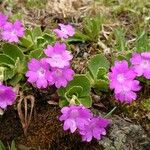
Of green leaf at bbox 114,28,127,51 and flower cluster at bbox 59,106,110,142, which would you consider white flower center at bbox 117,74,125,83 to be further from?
green leaf at bbox 114,28,127,51

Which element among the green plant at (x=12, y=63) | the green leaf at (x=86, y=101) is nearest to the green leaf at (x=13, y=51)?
the green plant at (x=12, y=63)

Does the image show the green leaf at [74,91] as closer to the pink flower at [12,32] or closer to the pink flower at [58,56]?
the pink flower at [58,56]

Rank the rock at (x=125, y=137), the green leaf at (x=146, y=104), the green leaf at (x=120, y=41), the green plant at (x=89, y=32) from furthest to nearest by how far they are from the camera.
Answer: the green plant at (x=89, y=32), the green leaf at (x=120, y=41), the green leaf at (x=146, y=104), the rock at (x=125, y=137)

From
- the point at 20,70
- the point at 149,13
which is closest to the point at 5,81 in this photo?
the point at 20,70

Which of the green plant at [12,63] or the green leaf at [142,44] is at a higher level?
the green plant at [12,63]

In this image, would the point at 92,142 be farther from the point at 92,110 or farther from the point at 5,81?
the point at 5,81

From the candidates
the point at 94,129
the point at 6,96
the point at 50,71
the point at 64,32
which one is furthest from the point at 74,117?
the point at 64,32

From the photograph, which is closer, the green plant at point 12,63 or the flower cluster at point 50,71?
the flower cluster at point 50,71
